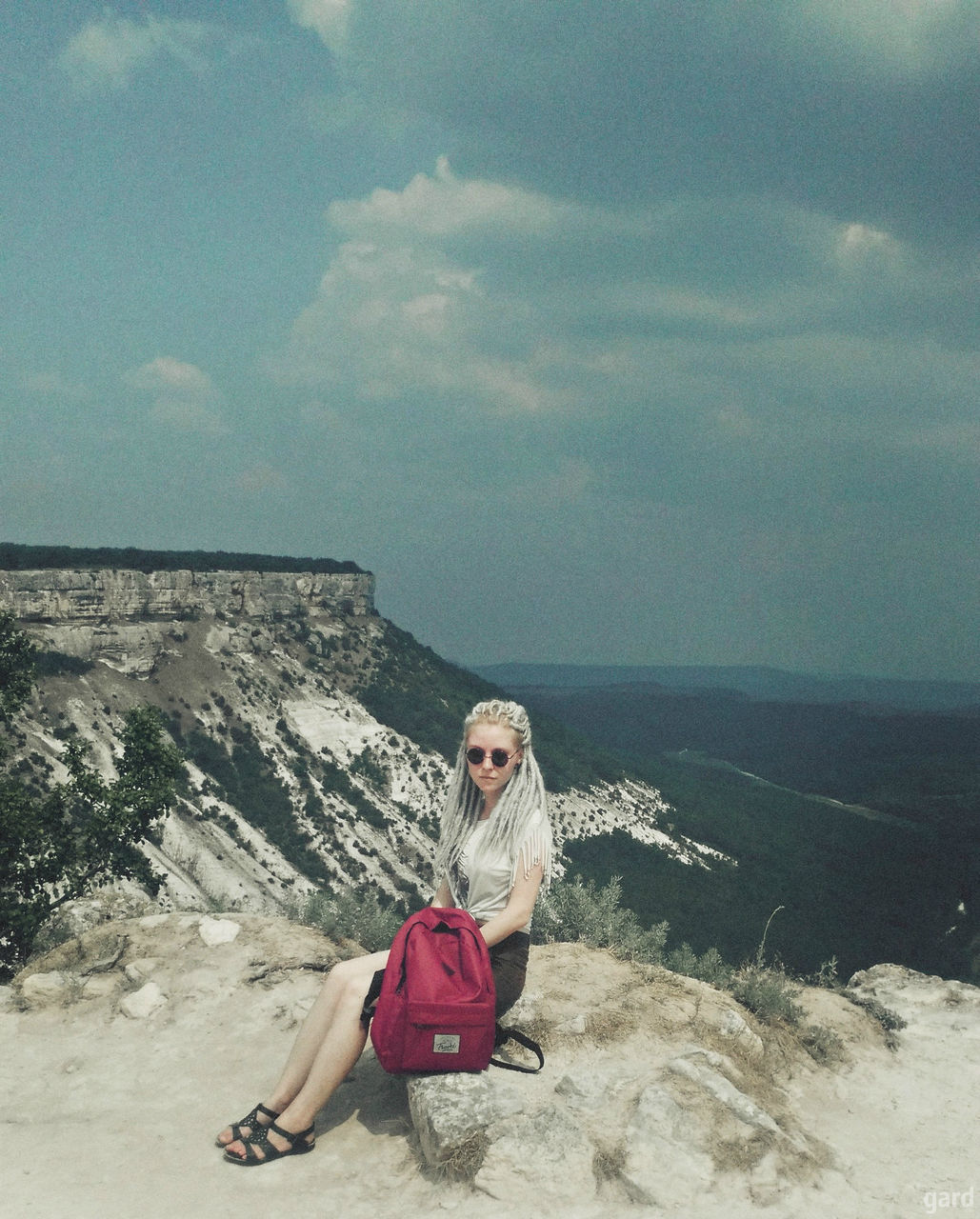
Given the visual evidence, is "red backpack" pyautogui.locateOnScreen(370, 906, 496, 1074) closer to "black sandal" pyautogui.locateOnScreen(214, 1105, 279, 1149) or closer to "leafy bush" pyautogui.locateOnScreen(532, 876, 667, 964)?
"black sandal" pyautogui.locateOnScreen(214, 1105, 279, 1149)

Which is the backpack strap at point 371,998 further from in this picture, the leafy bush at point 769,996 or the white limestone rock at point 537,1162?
the leafy bush at point 769,996

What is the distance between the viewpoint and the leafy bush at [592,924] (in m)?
8.50

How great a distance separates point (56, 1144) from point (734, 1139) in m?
4.06

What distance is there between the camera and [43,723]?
48.7 metres

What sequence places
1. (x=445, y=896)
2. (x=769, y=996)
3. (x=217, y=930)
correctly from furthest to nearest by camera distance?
1. (x=217, y=930)
2. (x=769, y=996)
3. (x=445, y=896)

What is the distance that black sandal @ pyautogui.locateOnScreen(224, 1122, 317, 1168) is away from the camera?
5.20 metres

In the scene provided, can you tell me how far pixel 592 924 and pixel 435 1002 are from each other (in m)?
3.93

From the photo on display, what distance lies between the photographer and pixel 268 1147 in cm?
525

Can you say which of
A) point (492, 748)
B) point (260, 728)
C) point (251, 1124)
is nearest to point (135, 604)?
point (260, 728)

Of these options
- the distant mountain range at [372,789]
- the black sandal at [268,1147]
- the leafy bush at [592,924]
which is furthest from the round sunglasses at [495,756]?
the distant mountain range at [372,789]

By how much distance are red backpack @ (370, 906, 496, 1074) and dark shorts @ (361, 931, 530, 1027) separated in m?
0.33

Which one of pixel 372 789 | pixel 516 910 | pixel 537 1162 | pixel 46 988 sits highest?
pixel 516 910

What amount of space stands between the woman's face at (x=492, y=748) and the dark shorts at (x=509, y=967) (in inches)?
38.2

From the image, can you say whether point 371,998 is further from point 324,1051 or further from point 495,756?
point 495,756
